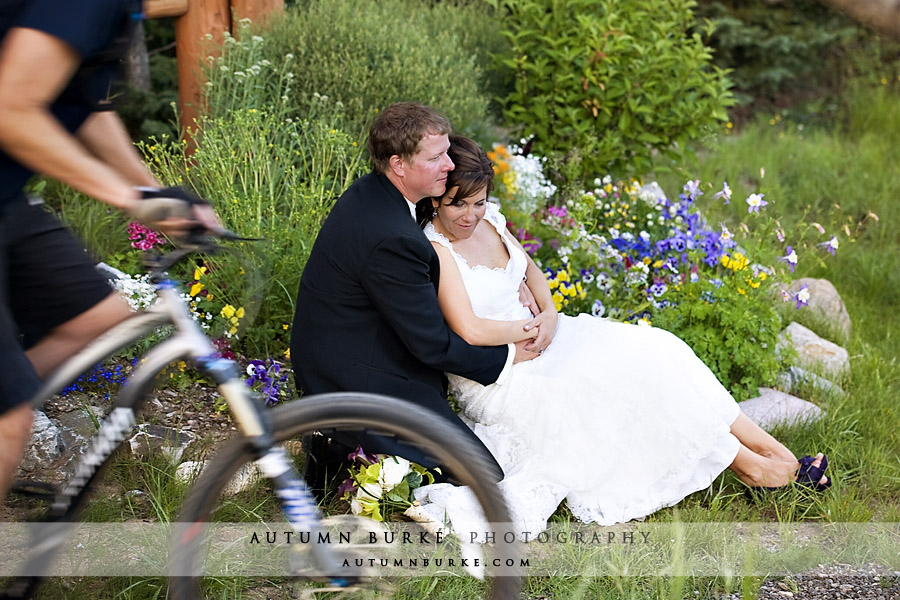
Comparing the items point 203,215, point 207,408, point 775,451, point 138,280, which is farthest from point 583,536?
point 138,280

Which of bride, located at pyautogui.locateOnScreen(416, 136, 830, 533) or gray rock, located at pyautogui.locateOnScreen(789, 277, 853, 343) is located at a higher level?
bride, located at pyautogui.locateOnScreen(416, 136, 830, 533)

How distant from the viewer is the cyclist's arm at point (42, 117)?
159 cm

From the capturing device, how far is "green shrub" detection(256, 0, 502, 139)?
438cm

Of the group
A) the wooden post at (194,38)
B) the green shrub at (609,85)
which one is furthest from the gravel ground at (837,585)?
the wooden post at (194,38)

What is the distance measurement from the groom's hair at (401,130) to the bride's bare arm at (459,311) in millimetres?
337

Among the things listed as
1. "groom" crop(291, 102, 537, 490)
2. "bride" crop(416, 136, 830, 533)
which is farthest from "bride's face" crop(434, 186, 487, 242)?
"groom" crop(291, 102, 537, 490)

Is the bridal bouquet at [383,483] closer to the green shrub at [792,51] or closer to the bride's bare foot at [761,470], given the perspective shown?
the bride's bare foot at [761,470]

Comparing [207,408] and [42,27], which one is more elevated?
[42,27]

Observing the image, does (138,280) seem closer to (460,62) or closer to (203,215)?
(203,215)

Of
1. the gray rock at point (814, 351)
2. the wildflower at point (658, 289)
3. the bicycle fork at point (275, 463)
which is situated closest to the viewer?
the bicycle fork at point (275, 463)

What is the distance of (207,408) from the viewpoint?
317 centimetres

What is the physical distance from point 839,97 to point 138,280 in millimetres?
6683

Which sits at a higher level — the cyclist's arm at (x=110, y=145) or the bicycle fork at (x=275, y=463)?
the cyclist's arm at (x=110, y=145)

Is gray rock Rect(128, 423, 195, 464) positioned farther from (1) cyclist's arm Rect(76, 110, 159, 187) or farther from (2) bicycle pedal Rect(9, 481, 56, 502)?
(1) cyclist's arm Rect(76, 110, 159, 187)
